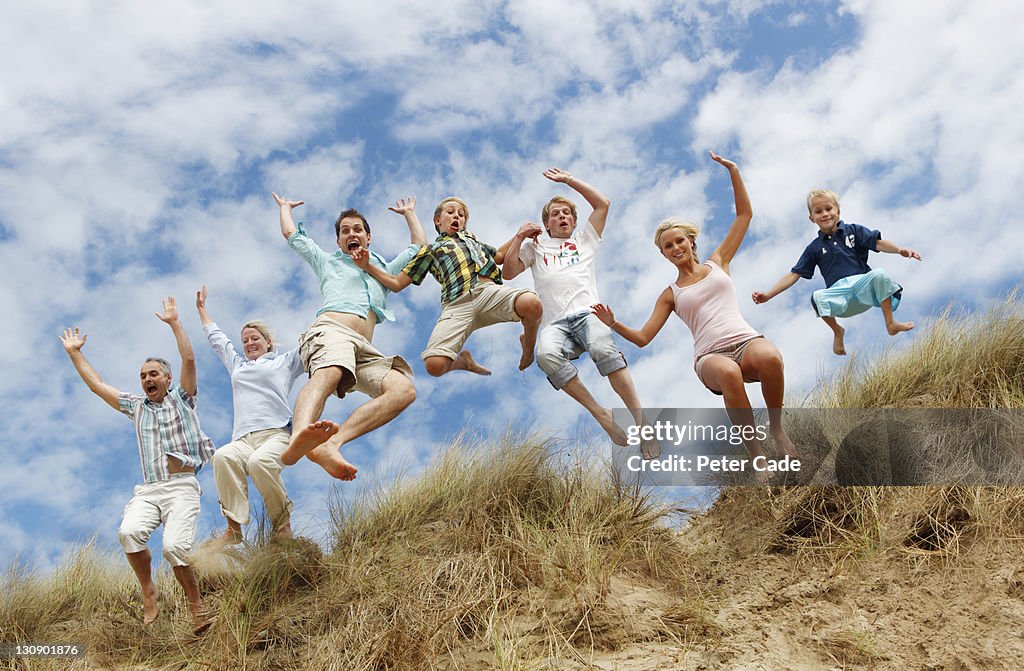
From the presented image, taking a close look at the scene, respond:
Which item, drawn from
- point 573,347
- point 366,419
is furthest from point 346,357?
point 573,347

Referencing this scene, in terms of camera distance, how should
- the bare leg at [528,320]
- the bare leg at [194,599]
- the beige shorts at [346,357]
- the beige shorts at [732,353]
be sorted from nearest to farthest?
the beige shorts at [732,353] → the bare leg at [194,599] → the beige shorts at [346,357] → the bare leg at [528,320]

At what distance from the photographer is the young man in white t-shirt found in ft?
23.9

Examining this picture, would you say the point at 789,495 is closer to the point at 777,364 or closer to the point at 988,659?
the point at 777,364

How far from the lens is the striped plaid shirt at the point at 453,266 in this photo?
7844 millimetres

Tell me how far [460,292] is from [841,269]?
3924 mm

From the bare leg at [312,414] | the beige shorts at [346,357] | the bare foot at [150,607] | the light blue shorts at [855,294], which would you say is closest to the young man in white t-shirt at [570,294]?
the beige shorts at [346,357]

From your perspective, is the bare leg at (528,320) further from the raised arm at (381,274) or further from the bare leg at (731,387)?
the bare leg at (731,387)

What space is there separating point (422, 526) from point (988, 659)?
173 inches

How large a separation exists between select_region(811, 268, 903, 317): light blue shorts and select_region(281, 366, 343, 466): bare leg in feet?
16.1

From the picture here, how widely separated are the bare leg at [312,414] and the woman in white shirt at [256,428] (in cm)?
39

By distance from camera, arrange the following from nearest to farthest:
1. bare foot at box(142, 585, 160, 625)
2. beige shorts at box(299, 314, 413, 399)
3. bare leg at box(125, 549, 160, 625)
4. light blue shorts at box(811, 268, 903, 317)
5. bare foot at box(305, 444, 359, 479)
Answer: bare foot at box(305, 444, 359, 479) < bare leg at box(125, 549, 160, 625) < beige shorts at box(299, 314, 413, 399) < bare foot at box(142, 585, 160, 625) < light blue shorts at box(811, 268, 903, 317)

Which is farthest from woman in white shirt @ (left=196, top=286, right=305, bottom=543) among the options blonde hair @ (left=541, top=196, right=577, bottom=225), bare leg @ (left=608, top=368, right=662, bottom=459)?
bare leg @ (left=608, top=368, right=662, bottom=459)

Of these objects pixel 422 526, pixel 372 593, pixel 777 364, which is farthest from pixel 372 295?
pixel 777 364

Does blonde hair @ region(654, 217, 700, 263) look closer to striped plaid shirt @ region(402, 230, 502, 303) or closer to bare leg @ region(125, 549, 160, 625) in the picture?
striped plaid shirt @ region(402, 230, 502, 303)
